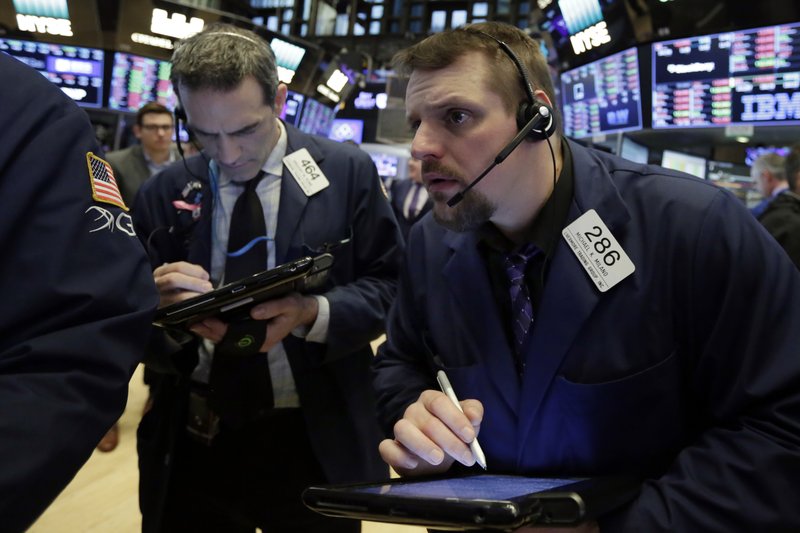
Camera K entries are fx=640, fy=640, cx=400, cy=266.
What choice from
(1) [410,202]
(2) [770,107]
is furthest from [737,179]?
(1) [410,202]

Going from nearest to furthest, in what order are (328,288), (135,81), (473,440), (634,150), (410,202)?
1. (473,440)
2. (328,288)
3. (634,150)
4. (135,81)
5. (410,202)

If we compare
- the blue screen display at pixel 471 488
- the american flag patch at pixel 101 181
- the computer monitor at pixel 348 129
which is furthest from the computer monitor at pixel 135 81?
the computer monitor at pixel 348 129

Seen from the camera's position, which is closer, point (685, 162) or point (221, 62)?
point (221, 62)

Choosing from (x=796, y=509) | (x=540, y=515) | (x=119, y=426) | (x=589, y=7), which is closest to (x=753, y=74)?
(x=589, y=7)

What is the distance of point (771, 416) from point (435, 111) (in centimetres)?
73

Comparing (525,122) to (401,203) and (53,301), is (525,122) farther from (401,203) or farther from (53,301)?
(401,203)

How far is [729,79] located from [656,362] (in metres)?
3.20

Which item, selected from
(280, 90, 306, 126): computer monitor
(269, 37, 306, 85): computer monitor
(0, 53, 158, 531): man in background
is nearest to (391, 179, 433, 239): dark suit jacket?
(280, 90, 306, 126): computer monitor

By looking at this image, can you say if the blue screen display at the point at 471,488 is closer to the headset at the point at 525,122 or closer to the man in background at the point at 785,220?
the headset at the point at 525,122

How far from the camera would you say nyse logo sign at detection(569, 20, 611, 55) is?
13.9 ft

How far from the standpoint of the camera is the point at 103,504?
3.03m

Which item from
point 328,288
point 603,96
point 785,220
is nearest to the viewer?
point 328,288

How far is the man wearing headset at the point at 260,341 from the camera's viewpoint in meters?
1.50

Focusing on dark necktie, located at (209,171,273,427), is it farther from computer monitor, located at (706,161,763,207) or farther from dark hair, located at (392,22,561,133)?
computer monitor, located at (706,161,763,207)
